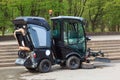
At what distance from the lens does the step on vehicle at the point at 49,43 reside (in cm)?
1692

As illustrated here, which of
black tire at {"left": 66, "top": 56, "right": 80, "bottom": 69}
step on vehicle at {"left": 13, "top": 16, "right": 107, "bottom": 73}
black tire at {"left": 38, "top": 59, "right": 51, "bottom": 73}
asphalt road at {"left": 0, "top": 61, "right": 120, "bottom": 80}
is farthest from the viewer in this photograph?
black tire at {"left": 66, "top": 56, "right": 80, "bottom": 69}

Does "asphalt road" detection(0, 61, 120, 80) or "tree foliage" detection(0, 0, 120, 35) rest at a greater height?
"tree foliage" detection(0, 0, 120, 35)

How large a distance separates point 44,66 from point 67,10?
67.4ft

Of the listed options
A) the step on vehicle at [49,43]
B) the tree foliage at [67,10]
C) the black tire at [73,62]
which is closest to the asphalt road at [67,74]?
the black tire at [73,62]

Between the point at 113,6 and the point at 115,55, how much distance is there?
→ 17329mm

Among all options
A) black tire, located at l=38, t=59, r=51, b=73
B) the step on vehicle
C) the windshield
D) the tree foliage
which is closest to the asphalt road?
black tire, located at l=38, t=59, r=51, b=73

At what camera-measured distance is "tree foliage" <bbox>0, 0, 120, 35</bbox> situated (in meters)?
32.2

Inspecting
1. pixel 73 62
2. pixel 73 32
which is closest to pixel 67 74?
pixel 73 62

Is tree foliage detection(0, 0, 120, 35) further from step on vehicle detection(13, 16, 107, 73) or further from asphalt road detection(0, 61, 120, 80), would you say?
step on vehicle detection(13, 16, 107, 73)

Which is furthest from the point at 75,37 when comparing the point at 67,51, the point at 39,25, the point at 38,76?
the point at 38,76

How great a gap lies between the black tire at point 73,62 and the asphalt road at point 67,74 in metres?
0.34

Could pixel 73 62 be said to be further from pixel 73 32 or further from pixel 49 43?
pixel 49 43

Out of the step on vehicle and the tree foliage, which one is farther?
the tree foliage

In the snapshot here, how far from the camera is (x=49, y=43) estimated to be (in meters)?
17.5
